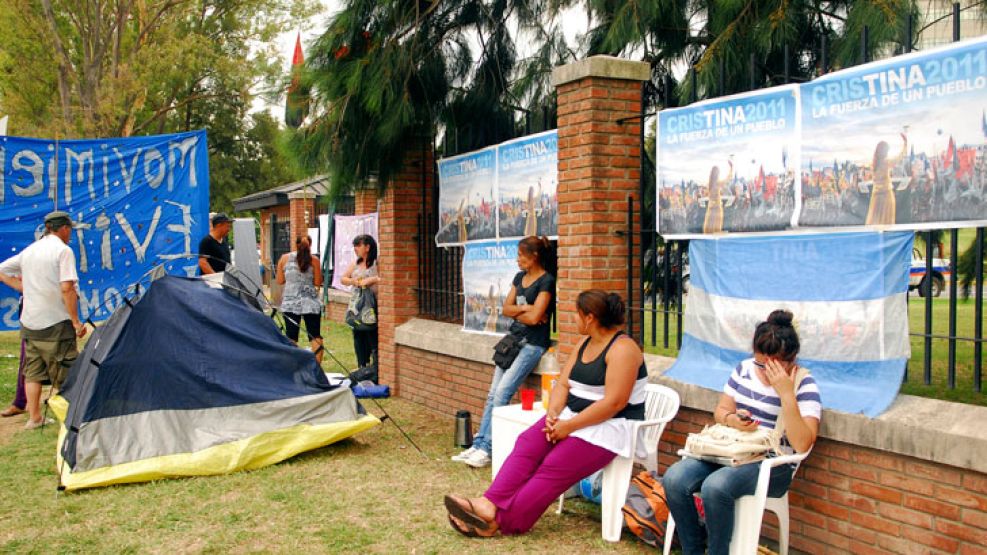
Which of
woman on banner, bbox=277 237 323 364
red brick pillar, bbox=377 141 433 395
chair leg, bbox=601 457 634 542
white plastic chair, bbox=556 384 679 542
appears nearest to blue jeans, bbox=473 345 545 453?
white plastic chair, bbox=556 384 679 542

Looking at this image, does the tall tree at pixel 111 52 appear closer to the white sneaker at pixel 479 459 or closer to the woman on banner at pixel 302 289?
the woman on banner at pixel 302 289

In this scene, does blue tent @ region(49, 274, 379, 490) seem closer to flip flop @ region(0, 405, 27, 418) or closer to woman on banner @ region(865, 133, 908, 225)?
flip flop @ region(0, 405, 27, 418)

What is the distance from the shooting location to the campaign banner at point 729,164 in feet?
15.9

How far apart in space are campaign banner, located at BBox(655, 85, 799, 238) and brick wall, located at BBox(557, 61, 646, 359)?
364 millimetres

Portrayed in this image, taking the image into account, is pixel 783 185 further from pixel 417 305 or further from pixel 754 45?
pixel 417 305

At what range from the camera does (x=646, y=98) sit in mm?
7672

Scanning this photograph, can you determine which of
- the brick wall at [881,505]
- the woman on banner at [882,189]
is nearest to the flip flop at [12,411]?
the brick wall at [881,505]

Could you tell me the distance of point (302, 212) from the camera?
2064 cm

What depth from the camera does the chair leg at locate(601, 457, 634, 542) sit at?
4.89 meters

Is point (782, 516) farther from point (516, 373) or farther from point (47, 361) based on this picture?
point (47, 361)

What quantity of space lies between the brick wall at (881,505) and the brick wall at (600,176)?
6.57 feet

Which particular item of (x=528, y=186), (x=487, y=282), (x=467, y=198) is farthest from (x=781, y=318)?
(x=467, y=198)

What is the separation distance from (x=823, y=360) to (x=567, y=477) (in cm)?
153

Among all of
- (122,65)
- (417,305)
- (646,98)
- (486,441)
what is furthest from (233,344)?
(122,65)
